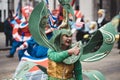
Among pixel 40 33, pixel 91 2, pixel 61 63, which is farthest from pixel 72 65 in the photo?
pixel 91 2

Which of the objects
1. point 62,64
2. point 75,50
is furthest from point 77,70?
point 75,50

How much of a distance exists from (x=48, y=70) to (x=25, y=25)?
5.79 meters

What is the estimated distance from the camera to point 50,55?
418 cm

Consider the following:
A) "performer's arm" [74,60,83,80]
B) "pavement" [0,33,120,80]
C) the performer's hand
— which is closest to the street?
"pavement" [0,33,120,80]

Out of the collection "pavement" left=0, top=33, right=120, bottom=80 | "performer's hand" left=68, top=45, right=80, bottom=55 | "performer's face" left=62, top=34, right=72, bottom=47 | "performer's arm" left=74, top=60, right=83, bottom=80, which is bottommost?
"pavement" left=0, top=33, right=120, bottom=80

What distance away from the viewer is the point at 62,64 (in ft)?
13.5

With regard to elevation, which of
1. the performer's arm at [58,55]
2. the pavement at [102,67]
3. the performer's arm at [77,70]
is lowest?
the pavement at [102,67]

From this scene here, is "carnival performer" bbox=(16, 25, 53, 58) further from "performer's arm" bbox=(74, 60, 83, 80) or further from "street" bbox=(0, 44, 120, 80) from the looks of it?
"performer's arm" bbox=(74, 60, 83, 80)

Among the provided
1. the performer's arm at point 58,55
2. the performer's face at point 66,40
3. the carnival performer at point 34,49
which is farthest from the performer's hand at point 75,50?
the carnival performer at point 34,49

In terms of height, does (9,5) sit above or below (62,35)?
below

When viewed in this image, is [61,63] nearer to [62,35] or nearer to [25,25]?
[62,35]

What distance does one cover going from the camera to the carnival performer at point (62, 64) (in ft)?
13.3

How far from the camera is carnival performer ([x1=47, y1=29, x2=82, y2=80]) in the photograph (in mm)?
4066

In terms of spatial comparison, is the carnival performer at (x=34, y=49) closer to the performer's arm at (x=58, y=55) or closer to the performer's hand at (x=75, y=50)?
the performer's arm at (x=58, y=55)
